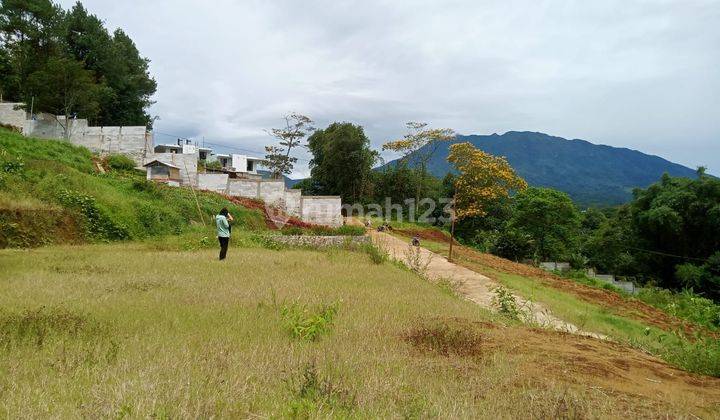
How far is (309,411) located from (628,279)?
138ft

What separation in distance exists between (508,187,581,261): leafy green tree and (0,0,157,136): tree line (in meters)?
35.8

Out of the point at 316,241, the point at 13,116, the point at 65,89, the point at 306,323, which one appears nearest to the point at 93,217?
the point at 316,241

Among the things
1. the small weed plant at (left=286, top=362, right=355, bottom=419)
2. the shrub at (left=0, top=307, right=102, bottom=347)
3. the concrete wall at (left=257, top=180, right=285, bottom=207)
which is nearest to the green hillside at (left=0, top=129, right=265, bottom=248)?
the concrete wall at (left=257, top=180, right=285, bottom=207)

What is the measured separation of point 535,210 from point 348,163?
55.9ft

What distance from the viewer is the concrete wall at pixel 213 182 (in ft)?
114

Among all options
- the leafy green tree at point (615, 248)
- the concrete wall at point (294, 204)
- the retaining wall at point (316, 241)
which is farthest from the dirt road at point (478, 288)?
the leafy green tree at point (615, 248)

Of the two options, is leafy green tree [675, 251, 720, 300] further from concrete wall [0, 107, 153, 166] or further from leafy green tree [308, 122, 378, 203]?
concrete wall [0, 107, 153, 166]

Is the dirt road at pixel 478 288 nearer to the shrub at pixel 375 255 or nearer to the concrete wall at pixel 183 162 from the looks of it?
the shrub at pixel 375 255

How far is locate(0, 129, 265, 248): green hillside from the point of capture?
15.0 meters

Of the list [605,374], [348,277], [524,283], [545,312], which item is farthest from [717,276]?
[605,374]

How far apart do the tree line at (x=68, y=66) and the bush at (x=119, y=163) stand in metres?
6.51

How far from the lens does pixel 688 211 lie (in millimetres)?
37812

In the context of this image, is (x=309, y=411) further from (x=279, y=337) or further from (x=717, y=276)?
(x=717, y=276)

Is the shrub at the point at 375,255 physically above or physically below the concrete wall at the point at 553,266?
above
